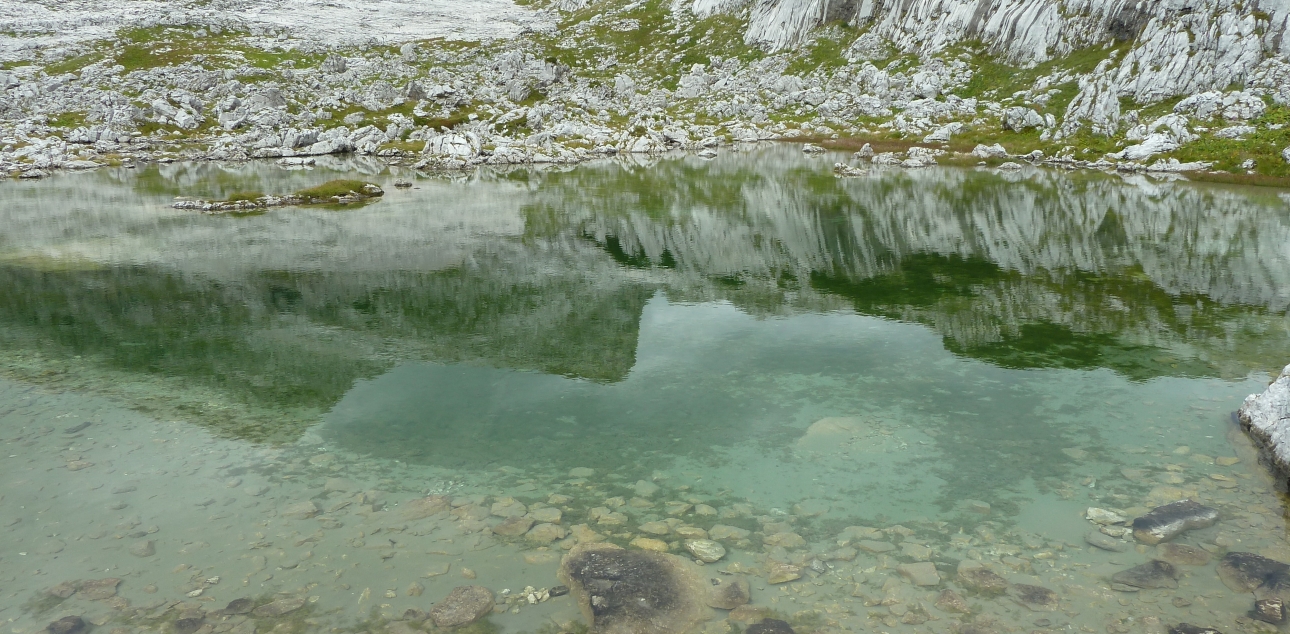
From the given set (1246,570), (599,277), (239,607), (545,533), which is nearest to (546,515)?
(545,533)

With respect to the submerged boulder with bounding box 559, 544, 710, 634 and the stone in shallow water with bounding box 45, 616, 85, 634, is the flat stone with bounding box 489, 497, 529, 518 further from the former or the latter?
the stone in shallow water with bounding box 45, 616, 85, 634

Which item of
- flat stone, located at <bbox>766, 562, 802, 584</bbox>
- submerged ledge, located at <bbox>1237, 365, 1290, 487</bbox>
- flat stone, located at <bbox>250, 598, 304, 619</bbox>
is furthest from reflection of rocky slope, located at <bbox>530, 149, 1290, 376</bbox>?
flat stone, located at <bbox>250, 598, 304, 619</bbox>

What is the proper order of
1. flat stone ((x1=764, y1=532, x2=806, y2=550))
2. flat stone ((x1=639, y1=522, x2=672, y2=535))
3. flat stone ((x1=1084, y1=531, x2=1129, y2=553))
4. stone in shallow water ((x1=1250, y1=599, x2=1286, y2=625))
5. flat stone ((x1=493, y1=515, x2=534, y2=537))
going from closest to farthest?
stone in shallow water ((x1=1250, y1=599, x2=1286, y2=625)) → flat stone ((x1=1084, y1=531, x2=1129, y2=553)) → flat stone ((x1=764, y1=532, x2=806, y2=550)) → flat stone ((x1=493, y1=515, x2=534, y2=537)) → flat stone ((x1=639, y1=522, x2=672, y2=535))

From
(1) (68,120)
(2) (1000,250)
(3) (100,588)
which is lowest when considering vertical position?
(3) (100,588)

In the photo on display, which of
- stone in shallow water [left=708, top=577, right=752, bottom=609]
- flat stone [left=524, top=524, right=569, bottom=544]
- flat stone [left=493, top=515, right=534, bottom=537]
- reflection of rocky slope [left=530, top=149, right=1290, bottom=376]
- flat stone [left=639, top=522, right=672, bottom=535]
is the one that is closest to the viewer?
stone in shallow water [left=708, top=577, right=752, bottom=609]

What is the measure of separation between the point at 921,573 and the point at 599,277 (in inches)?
933

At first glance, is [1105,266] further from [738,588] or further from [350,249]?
[350,249]

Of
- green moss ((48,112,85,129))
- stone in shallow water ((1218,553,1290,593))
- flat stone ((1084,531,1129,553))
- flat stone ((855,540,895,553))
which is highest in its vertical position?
green moss ((48,112,85,129))

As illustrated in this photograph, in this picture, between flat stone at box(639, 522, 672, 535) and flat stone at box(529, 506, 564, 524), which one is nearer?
flat stone at box(639, 522, 672, 535)

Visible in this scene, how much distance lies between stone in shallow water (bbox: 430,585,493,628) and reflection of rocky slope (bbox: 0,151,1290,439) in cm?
982

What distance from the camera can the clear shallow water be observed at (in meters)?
11.5

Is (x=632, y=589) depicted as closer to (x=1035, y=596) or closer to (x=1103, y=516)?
(x=1035, y=596)

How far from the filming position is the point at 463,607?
10555 millimetres

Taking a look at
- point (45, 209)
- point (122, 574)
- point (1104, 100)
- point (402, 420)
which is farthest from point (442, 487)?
point (1104, 100)
